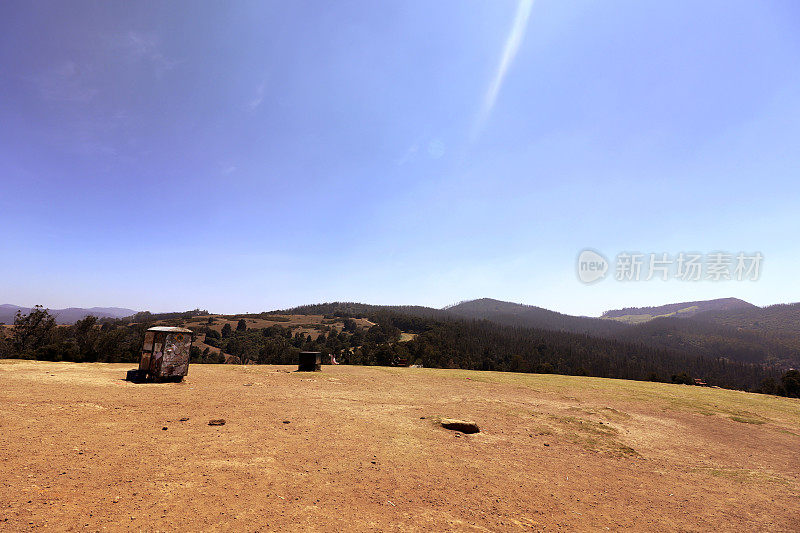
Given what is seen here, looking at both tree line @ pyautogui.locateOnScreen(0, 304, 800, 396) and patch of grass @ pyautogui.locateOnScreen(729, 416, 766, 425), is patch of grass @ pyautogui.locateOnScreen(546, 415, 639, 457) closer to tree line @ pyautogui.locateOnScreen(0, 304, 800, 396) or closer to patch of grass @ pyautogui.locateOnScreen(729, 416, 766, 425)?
patch of grass @ pyautogui.locateOnScreen(729, 416, 766, 425)

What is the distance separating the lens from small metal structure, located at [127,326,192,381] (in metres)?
14.6

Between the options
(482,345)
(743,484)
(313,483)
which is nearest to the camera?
(313,483)

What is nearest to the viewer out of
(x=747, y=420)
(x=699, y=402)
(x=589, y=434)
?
(x=589, y=434)

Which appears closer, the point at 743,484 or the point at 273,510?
the point at 273,510

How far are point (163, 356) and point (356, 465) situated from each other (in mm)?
12528

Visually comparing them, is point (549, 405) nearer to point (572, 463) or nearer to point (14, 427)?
point (572, 463)

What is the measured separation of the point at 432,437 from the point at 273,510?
5.25 meters

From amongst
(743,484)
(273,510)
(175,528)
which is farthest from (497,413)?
(175,528)

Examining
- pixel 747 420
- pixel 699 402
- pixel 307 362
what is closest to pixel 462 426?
pixel 307 362

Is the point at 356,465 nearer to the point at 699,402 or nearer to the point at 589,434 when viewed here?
the point at 589,434

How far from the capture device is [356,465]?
22.6 ft

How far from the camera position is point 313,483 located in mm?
5930

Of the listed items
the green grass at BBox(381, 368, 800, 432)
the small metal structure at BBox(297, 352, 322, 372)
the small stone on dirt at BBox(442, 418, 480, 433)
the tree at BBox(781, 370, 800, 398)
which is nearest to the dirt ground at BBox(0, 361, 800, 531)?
the small stone on dirt at BBox(442, 418, 480, 433)

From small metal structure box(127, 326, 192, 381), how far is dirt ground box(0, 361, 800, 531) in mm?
1244
